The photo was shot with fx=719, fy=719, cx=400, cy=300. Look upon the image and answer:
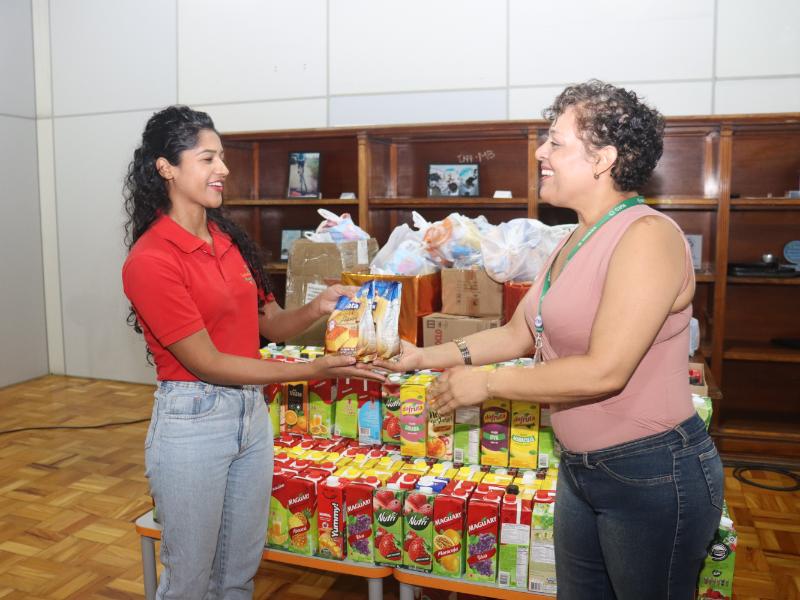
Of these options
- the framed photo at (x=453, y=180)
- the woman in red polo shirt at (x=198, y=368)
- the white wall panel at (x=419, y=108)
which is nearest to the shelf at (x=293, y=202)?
the framed photo at (x=453, y=180)

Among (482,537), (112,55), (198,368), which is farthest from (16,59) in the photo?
(482,537)

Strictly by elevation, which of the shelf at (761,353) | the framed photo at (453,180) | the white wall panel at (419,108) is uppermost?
the white wall panel at (419,108)

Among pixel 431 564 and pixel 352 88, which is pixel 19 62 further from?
pixel 431 564

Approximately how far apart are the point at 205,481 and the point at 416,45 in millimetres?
3713

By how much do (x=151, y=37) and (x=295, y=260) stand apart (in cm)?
307

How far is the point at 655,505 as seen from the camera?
1.24 metres

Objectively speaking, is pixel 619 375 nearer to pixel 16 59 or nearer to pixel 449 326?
pixel 449 326

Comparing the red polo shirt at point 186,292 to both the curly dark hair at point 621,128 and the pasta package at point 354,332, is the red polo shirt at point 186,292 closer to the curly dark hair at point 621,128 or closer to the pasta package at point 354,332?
the pasta package at point 354,332

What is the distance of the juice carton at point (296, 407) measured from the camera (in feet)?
7.52

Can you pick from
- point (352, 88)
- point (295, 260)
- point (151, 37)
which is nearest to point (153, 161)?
point (295, 260)

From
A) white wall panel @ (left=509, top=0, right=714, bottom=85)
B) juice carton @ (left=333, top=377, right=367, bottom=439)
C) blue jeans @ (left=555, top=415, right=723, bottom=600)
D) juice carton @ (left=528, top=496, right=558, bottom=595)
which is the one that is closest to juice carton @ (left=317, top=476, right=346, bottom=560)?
juice carton @ (left=333, top=377, right=367, bottom=439)

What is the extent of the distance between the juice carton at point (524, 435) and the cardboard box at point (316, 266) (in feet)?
3.88

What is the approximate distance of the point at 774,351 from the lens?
4008 mm

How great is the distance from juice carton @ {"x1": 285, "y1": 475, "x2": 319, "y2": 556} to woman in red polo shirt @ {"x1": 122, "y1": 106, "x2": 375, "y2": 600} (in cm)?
17
